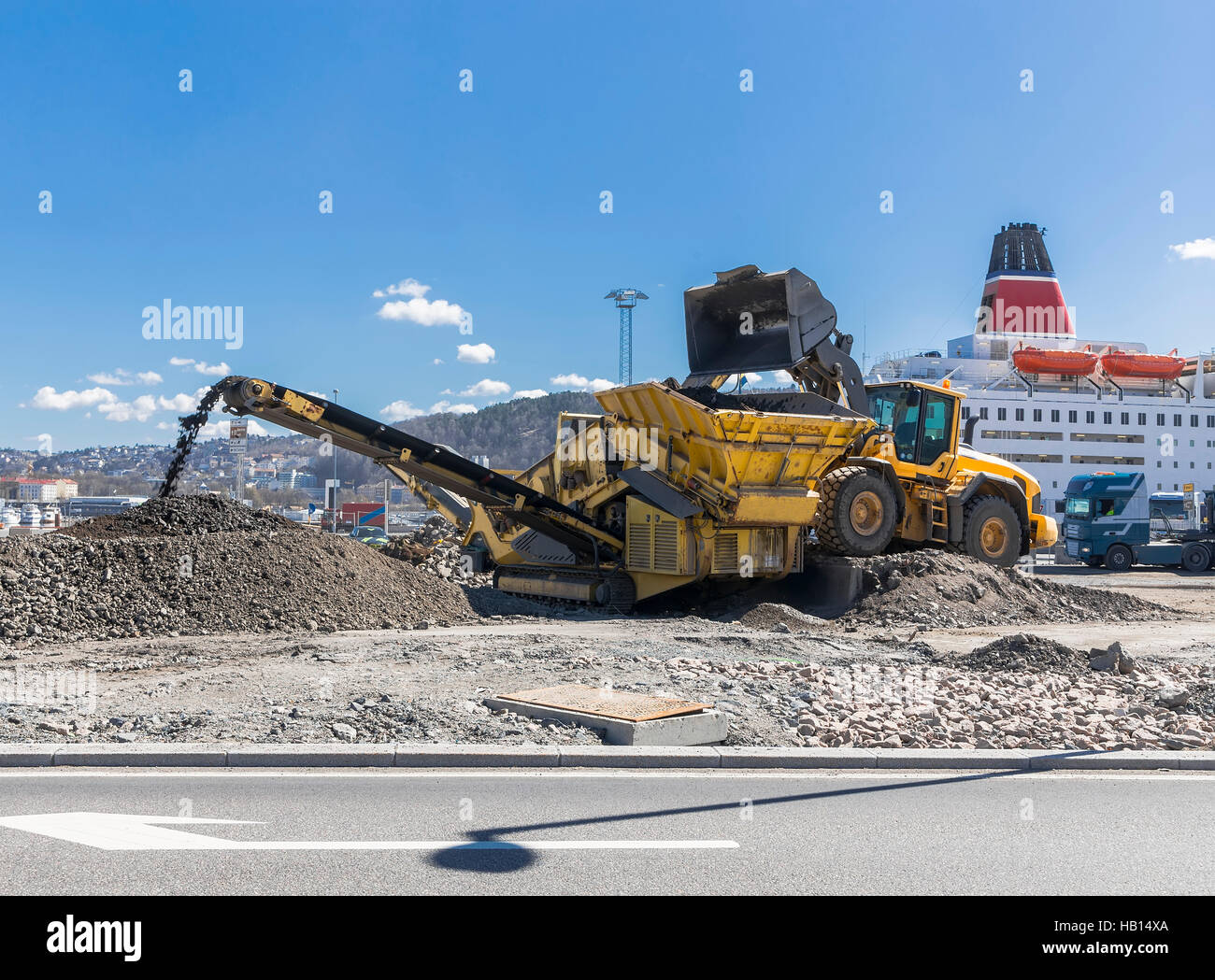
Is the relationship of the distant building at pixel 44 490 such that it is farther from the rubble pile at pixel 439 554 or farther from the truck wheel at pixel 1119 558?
the truck wheel at pixel 1119 558

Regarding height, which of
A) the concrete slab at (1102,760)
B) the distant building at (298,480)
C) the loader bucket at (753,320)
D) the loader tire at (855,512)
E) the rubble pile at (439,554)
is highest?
the distant building at (298,480)

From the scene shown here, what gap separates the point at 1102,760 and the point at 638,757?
324 cm

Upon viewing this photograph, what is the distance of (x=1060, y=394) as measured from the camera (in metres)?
60.3

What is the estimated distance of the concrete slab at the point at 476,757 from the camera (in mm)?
6906

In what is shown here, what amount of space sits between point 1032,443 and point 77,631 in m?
56.5

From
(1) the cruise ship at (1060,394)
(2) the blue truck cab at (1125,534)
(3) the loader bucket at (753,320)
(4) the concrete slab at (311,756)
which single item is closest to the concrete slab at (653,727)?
(4) the concrete slab at (311,756)

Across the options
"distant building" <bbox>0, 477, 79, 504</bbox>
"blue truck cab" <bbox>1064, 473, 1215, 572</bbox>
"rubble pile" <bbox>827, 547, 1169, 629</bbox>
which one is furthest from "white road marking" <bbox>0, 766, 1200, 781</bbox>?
"distant building" <bbox>0, 477, 79, 504</bbox>

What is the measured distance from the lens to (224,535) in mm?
14062

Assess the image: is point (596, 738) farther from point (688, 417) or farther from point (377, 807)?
point (688, 417)

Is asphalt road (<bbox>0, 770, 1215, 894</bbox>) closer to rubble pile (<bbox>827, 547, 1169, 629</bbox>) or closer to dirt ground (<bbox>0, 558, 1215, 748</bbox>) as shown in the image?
dirt ground (<bbox>0, 558, 1215, 748</bbox>)

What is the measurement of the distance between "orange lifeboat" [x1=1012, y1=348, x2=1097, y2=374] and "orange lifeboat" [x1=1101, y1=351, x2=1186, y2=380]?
2.60 meters

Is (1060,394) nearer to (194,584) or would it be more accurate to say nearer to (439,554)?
(439,554)

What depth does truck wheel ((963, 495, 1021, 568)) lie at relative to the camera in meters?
17.6

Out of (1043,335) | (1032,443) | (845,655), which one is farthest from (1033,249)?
(845,655)
